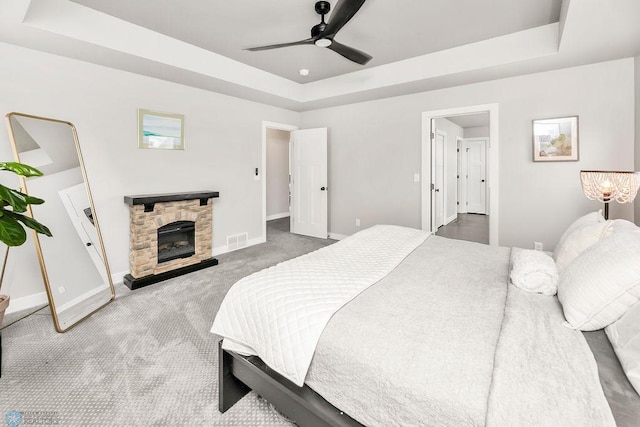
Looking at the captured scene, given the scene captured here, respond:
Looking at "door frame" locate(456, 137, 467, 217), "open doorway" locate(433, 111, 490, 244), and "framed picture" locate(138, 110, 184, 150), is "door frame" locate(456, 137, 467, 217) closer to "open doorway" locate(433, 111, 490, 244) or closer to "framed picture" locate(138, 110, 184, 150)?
"open doorway" locate(433, 111, 490, 244)

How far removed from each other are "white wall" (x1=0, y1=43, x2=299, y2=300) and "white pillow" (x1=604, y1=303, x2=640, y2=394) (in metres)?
3.56

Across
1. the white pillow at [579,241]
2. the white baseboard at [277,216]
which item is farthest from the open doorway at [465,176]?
the white pillow at [579,241]

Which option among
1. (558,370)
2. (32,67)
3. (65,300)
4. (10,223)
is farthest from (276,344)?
(32,67)

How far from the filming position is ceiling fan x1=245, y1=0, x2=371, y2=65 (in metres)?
1.92

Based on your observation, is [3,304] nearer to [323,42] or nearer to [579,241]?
[323,42]

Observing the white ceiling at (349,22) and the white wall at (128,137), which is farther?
the white wall at (128,137)

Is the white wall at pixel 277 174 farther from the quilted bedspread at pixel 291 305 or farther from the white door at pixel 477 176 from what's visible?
the quilted bedspread at pixel 291 305

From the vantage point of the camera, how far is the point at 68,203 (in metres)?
2.71

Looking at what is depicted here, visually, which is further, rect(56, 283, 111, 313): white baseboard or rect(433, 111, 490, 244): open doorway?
rect(433, 111, 490, 244): open doorway

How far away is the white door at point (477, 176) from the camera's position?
769cm

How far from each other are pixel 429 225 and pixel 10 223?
168 inches

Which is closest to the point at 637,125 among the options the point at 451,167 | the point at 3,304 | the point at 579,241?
the point at 579,241

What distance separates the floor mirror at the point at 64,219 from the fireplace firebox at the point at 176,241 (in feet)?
2.15

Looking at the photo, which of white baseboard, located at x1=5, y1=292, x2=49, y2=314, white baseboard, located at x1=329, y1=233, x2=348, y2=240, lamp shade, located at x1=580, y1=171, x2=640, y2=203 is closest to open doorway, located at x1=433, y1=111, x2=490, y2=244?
white baseboard, located at x1=329, y1=233, x2=348, y2=240
